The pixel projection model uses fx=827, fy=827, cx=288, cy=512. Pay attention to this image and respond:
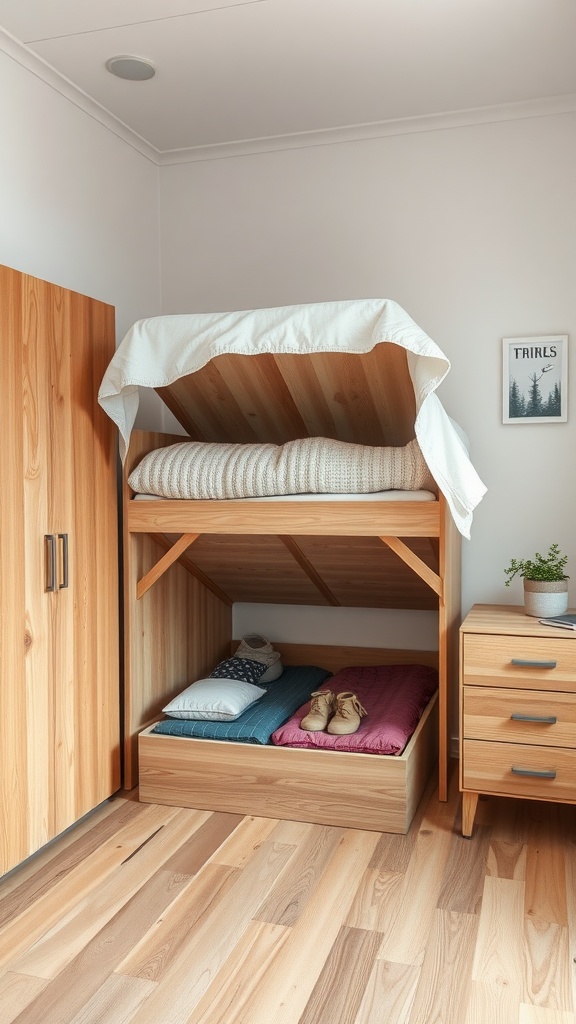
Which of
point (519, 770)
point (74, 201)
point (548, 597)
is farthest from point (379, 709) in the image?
point (74, 201)

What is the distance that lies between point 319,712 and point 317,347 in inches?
48.9

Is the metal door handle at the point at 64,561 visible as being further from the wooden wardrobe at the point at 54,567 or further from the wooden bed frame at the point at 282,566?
the wooden bed frame at the point at 282,566

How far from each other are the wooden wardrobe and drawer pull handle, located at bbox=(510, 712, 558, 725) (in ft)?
Result: 4.30

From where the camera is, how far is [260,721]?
285 cm

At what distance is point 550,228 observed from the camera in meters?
3.07

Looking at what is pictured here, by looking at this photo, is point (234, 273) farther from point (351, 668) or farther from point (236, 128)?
point (351, 668)

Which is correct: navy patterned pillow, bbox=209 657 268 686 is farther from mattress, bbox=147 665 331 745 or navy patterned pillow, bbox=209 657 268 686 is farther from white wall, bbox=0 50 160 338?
white wall, bbox=0 50 160 338

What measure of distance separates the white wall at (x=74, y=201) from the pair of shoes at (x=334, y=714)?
1634 mm

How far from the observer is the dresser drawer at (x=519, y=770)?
7.95ft

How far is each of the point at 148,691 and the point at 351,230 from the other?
197 centimetres

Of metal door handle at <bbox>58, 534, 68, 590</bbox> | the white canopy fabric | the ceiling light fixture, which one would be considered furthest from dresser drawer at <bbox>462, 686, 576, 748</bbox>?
the ceiling light fixture

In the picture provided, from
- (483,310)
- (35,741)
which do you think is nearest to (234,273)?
(483,310)

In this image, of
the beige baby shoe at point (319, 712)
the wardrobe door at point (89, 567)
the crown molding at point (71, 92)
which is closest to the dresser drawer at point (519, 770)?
the beige baby shoe at point (319, 712)

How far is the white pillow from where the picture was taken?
2.87 meters
